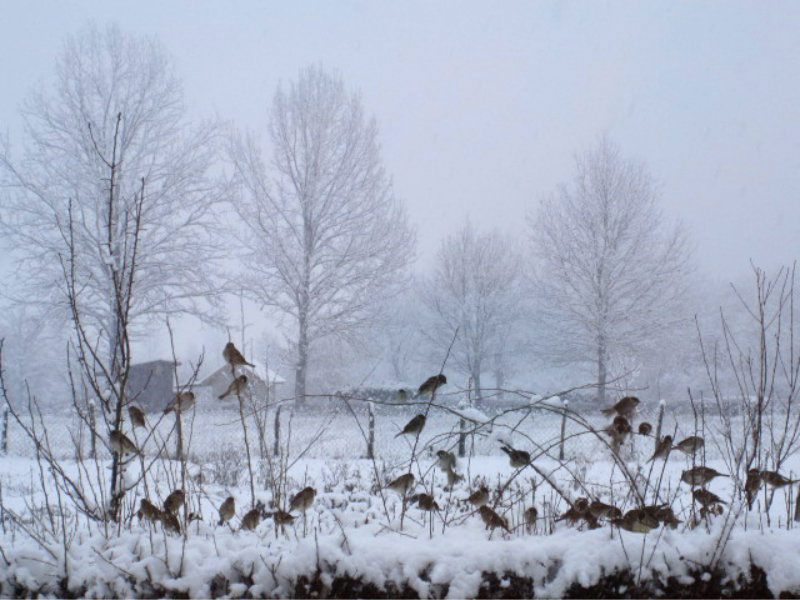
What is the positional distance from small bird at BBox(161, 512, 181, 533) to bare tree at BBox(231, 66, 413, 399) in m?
13.5

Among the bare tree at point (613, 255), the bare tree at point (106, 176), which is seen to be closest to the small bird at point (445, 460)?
the bare tree at point (106, 176)

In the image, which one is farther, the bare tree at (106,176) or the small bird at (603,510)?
the bare tree at (106,176)

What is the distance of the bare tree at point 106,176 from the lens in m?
11.6

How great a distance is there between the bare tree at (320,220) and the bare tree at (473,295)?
14.8 feet

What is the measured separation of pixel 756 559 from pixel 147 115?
13099mm

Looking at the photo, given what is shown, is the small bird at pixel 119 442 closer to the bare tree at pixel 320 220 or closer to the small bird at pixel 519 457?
the small bird at pixel 519 457

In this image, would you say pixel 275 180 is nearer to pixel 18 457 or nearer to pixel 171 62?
pixel 171 62

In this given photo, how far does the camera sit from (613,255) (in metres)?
16.2

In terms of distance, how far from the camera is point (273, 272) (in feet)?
51.3

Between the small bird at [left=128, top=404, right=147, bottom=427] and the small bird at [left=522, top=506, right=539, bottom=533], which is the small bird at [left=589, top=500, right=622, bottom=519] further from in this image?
the small bird at [left=128, top=404, right=147, bottom=427]

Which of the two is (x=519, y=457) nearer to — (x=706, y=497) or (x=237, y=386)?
(x=706, y=497)

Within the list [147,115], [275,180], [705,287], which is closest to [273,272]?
[275,180]

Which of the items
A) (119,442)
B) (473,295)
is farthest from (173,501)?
(473,295)

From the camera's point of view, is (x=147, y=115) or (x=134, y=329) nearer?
(x=147, y=115)
